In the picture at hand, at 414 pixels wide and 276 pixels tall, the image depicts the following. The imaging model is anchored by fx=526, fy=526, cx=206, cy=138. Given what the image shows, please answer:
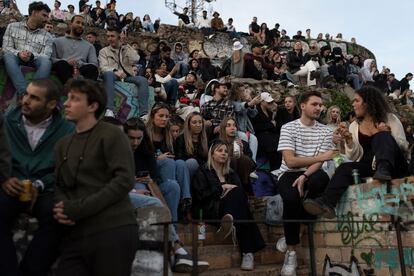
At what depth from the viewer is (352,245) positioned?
5598 millimetres

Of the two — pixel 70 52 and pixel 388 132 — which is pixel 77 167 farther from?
pixel 70 52

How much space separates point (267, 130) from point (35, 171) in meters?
6.03

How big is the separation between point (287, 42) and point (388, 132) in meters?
18.1

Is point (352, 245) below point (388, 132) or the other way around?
below

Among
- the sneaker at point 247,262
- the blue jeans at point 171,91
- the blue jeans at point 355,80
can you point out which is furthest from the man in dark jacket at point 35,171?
the blue jeans at point 355,80

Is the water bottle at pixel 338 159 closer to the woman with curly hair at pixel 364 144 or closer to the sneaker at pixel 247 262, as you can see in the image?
the woman with curly hair at pixel 364 144

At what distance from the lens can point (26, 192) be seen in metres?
3.25

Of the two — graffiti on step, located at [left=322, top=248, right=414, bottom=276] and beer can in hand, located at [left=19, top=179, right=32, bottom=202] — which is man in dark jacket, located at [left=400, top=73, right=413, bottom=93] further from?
beer can in hand, located at [left=19, top=179, right=32, bottom=202]

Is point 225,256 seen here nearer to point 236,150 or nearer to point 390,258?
point 390,258

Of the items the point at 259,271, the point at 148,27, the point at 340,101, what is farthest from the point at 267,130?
the point at 148,27

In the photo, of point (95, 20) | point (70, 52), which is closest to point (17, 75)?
point (70, 52)

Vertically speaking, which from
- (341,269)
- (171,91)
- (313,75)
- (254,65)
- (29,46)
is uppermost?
(313,75)

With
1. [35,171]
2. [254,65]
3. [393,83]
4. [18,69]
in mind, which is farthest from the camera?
[393,83]

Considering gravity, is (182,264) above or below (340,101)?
below
